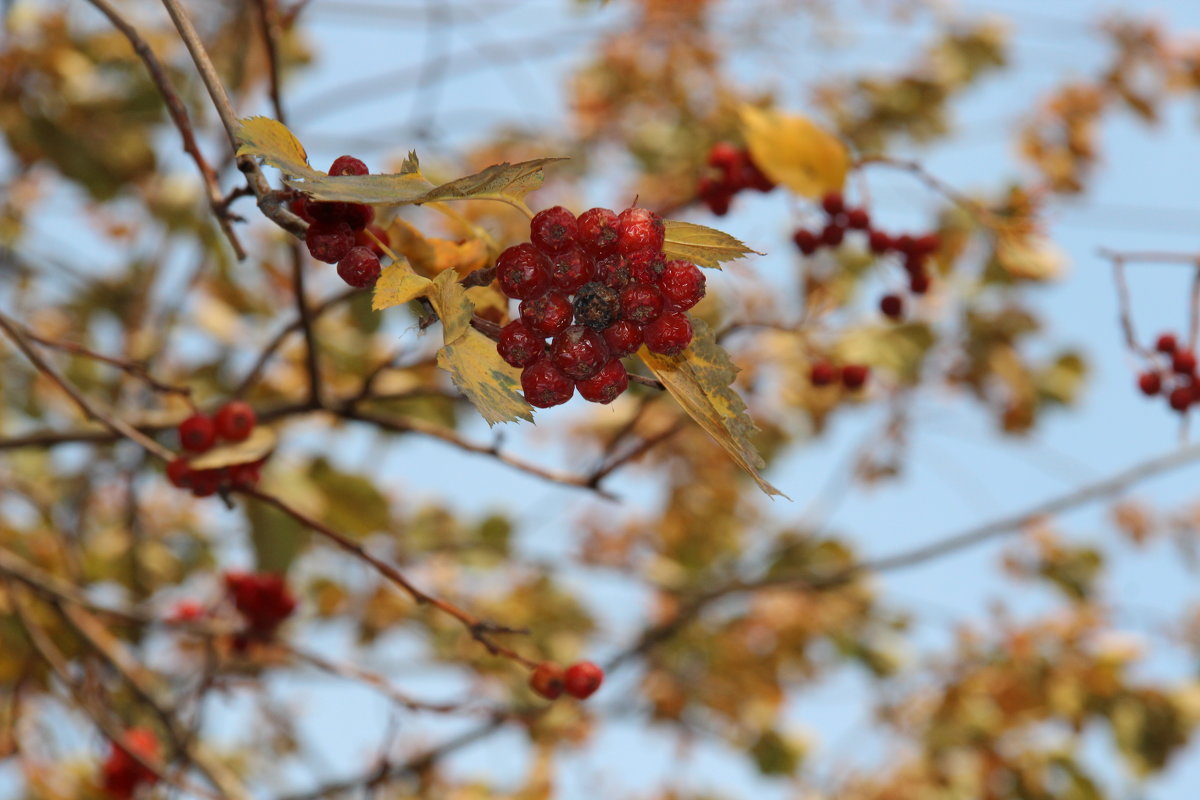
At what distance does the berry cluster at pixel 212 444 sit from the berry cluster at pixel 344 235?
2.76 ft

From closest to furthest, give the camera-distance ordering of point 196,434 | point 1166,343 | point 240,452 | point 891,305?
point 240,452
point 196,434
point 1166,343
point 891,305

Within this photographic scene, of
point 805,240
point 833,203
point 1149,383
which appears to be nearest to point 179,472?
point 805,240

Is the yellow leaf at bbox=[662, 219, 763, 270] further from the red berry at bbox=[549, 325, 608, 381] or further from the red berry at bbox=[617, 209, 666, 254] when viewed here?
the red berry at bbox=[549, 325, 608, 381]

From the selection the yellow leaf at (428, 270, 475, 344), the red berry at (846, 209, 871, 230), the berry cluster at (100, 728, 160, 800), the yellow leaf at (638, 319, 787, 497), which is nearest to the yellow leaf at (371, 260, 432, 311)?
the yellow leaf at (428, 270, 475, 344)

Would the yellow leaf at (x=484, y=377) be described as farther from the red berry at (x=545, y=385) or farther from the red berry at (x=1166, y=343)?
the red berry at (x=1166, y=343)

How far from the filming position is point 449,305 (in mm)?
1233

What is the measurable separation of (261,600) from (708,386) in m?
2.15

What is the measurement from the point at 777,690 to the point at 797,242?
11.4 ft

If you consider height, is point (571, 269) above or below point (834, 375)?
above

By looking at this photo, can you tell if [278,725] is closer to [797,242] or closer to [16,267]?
[16,267]

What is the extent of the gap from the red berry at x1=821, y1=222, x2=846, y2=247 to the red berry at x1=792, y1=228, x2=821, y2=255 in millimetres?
33

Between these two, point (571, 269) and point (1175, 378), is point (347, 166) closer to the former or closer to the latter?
point (571, 269)

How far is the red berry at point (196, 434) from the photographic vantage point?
2090 mm

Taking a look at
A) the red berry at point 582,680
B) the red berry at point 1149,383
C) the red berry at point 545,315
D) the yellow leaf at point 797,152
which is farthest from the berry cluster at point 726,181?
the red berry at point 545,315
